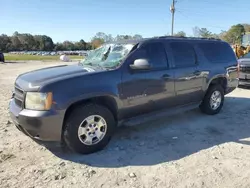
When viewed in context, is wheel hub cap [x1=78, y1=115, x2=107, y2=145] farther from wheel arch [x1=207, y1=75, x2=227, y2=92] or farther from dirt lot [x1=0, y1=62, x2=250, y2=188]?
wheel arch [x1=207, y1=75, x2=227, y2=92]

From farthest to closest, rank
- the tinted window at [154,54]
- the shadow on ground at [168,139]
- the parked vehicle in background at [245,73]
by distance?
the parked vehicle in background at [245,73]
the tinted window at [154,54]
the shadow on ground at [168,139]

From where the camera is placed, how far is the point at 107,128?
3.95 m

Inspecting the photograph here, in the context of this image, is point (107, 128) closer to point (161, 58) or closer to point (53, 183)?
point (53, 183)

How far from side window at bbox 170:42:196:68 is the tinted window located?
0.32m

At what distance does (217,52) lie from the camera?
5.91m

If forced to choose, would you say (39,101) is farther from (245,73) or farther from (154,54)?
(245,73)

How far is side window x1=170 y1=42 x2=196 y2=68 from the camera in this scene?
16.1 feet

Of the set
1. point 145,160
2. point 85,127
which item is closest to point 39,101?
point 85,127

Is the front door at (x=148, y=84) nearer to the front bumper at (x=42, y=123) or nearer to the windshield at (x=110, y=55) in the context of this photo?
the windshield at (x=110, y=55)

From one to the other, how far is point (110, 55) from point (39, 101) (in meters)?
1.65

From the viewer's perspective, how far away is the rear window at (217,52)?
18.5 ft

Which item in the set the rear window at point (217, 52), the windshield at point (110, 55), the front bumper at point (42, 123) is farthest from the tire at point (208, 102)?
the front bumper at point (42, 123)

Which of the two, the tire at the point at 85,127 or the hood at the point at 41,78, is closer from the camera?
the hood at the point at 41,78

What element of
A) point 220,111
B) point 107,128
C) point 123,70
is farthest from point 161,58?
point 220,111
